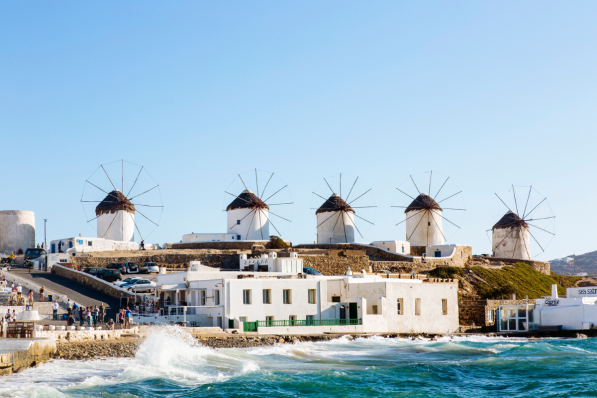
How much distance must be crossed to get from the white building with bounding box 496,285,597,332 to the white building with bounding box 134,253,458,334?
335 centimetres

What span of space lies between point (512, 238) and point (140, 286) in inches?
1672

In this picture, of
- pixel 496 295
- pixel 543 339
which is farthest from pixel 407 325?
pixel 496 295

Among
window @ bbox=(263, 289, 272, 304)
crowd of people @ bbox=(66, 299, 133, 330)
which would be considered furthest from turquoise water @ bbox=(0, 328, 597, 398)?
window @ bbox=(263, 289, 272, 304)

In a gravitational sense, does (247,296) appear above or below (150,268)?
below

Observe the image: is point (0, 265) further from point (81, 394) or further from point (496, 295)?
point (496, 295)

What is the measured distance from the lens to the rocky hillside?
15100cm

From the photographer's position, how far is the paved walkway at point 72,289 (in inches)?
1329

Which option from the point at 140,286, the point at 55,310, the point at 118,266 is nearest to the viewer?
the point at 55,310

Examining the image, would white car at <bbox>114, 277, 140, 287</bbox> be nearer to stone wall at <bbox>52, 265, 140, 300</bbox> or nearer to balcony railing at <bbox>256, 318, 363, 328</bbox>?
stone wall at <bbox>52, 265, 140, 300</bbox>

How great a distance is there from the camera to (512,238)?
68.2m

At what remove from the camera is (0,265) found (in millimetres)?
41969

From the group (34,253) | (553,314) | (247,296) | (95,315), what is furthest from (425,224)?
(95,315)

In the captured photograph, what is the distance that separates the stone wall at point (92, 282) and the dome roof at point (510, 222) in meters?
43.5

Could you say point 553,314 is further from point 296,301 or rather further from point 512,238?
point 512,238
